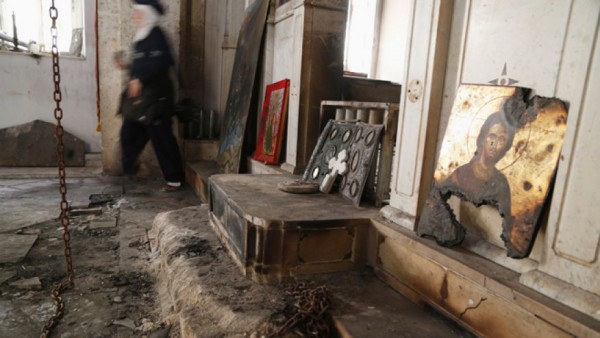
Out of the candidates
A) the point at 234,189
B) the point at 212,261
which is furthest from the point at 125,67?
the point at 212,261

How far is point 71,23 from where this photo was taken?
7410mm

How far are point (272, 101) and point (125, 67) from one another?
9.63 ft

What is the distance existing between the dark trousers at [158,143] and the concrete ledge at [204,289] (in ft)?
7.63

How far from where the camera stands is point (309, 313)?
6.12 feet

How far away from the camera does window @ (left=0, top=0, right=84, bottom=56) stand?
278 inches

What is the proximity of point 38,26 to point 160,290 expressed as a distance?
7.05m

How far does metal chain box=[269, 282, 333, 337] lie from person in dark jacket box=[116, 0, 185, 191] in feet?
13.1

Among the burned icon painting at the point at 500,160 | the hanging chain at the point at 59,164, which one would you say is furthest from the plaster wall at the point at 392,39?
the hanging chain at the point at 59,164

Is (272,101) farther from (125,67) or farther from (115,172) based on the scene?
(115,172)

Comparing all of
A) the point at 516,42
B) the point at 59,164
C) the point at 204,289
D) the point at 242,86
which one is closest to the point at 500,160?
the point at 516,42

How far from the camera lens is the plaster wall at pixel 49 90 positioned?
6918mm

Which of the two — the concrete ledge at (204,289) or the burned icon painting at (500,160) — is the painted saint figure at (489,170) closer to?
the burned icon painting at (500,160)

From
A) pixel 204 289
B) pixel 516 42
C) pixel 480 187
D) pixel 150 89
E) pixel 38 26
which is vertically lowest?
pixel 204 289

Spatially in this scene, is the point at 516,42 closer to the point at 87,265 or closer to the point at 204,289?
the point at 204,289
